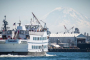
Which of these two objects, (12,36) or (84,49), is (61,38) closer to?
(84,49)

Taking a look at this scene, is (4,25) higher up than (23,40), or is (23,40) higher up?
(4,25)

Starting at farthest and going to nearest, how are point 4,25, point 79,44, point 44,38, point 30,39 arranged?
point 79,44
point 4,25
point 44,38
point 30,39

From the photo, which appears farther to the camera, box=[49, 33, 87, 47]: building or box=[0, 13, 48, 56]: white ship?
box=[49, 33, 87, 47]: building

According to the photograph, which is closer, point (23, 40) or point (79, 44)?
point (23, 40)

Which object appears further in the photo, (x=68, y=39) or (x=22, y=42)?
(x=68, y=39)

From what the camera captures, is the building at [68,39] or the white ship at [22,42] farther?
the building at [68,39]

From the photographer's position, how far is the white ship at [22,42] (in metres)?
72.8

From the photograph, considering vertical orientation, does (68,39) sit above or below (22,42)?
above

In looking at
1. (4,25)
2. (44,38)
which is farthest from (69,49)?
(44,38)

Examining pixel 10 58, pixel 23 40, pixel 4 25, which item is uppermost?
pixel 4 25

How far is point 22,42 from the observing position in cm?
7319

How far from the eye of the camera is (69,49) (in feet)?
503

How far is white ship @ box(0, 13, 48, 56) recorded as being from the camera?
72.8m

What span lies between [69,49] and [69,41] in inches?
1100
